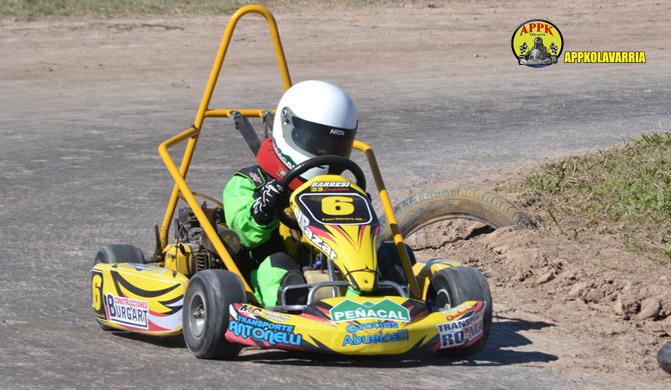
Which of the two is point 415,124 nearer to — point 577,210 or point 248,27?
point 577,210

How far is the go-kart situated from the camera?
16.7 feet

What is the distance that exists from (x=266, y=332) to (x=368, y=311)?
42 centimetres

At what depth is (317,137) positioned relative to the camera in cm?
582

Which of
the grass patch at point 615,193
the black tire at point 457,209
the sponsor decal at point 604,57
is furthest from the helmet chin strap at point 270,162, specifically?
the sponsor decal at point 604,57

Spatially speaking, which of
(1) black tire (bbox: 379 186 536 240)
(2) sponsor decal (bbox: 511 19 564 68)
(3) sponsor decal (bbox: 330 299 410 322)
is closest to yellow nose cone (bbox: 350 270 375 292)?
(3) sponsor decal (bbox: 330 299 410 322)

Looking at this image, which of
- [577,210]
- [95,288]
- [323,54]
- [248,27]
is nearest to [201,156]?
[577,210]

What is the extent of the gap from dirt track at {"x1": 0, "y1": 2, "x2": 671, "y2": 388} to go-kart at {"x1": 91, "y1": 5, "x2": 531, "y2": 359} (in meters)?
0.13

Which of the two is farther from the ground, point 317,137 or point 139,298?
point 317,137

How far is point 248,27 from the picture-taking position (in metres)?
21.0

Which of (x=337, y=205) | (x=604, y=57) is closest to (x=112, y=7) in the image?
(x=604, y=57)

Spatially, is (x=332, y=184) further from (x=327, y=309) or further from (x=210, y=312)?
(x=210, y=312)

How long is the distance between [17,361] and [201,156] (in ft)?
20.8

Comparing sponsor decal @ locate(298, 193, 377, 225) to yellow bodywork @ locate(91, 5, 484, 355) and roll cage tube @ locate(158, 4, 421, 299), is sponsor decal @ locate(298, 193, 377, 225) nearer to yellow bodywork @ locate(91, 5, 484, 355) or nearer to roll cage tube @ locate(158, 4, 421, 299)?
yellow bodywork @ locate(91, 5, 484, 355)

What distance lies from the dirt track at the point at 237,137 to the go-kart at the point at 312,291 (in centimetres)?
13
